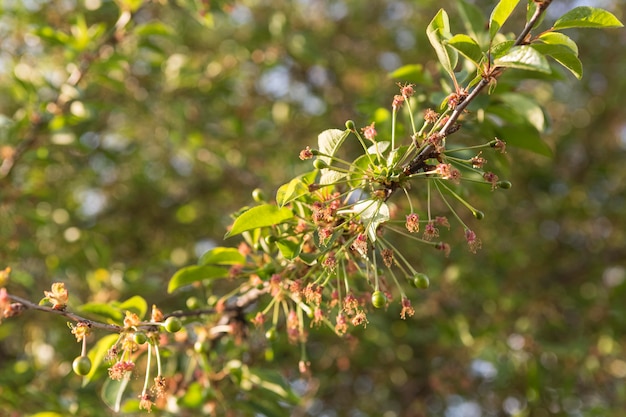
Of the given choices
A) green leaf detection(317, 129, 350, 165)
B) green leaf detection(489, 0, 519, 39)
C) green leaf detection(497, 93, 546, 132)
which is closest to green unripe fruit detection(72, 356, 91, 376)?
green leaf detection(317, 129, 350, 165)

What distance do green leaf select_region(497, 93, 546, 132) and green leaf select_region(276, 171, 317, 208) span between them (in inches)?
30.0

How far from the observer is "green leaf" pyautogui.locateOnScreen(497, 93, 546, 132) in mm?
1818

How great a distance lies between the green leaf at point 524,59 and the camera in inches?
46.1

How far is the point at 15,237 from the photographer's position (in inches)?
112

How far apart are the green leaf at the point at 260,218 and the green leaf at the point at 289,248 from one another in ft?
0.18

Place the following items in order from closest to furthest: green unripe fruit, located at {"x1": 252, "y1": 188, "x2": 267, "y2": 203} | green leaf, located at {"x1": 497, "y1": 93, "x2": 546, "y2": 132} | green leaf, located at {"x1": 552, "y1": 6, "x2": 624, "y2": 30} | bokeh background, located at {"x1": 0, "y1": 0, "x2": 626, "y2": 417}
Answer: green leaf, located at {"x1": 552, "y1": 6, "x2": 624, "y2": 30}
green unripe fruit, located at {"x1": 252, "y1": 188, "x2": 267, "y2": 203}
green leaf, located at {"x1": 497, "y1": 93, "x2": 546, "y2": 132}
bokeh background, located at {"x1": 0, "y1": 0, "x2": 626, "y2": 417}

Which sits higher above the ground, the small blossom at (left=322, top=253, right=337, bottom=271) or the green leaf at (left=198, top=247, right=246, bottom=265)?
the small blossom at (left=322, top=253, right=337, bottom=271)

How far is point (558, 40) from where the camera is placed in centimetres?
128

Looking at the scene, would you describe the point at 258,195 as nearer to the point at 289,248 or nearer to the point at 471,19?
the point at 289,248

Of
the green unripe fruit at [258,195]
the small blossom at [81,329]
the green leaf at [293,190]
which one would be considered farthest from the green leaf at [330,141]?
the small blossom at [81,329]

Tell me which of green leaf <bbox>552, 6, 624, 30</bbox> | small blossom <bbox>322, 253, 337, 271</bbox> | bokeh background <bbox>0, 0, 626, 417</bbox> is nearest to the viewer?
green leaf <bbox>552, 6, 624, 30</bbox>

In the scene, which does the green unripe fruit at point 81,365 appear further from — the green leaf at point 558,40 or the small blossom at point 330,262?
the green leaf at point 558,40

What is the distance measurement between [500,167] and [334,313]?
0.74m

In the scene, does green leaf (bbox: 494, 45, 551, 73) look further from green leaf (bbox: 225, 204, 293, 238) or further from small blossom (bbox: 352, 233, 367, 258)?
green leaf (bbox: 225, 204, 293, 238)
